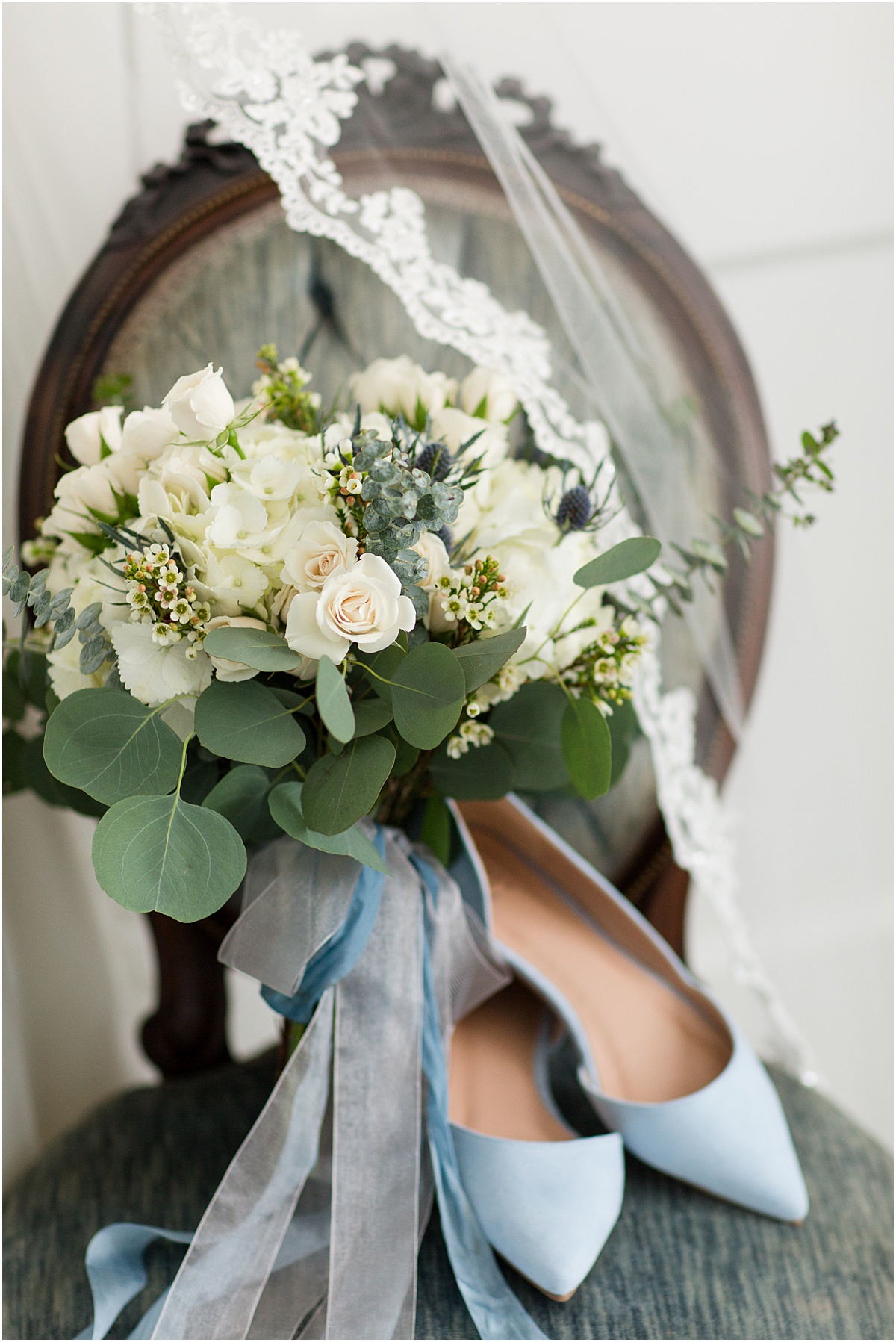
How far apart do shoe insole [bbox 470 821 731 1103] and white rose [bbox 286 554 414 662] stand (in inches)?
13.9

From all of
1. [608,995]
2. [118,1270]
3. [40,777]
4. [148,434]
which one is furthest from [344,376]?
[118,1270]

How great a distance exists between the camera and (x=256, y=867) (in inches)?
21.1

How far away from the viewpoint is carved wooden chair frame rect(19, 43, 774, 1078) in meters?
0.70

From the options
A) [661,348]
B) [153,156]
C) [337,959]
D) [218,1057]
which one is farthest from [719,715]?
[153,156]

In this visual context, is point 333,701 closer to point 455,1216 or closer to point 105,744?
point 105,744

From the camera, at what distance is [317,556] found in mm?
414

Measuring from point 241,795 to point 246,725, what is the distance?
69mm

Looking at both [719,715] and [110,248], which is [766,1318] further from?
[110,248]

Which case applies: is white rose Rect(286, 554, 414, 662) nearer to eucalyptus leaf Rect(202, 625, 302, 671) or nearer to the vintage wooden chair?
eucalyptus leaf Rect(202, 625, 302, 671)

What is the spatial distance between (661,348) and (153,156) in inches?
19.4

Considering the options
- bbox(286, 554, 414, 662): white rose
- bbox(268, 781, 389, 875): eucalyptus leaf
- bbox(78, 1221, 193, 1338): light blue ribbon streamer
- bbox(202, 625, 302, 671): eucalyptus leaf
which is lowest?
bbox(78, 1221, 193, 1338): light blue ribbon streamer

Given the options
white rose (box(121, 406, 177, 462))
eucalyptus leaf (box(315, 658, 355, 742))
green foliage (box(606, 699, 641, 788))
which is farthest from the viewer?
green foliage (box(606, 699, 641, 788))

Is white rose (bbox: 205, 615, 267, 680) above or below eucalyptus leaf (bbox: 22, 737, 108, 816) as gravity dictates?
above

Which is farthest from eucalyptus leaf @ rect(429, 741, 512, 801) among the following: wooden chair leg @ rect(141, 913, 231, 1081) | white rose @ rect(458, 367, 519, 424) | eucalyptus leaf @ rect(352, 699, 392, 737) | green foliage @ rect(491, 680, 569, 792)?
wooden chair leg @ rect(141, 913, 231, 1081)
